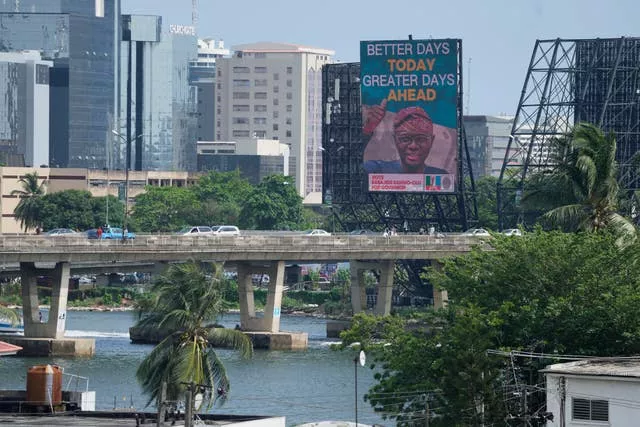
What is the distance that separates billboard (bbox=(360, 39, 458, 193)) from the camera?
167 metres

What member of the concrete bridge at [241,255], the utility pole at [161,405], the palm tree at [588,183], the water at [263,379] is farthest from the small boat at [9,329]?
the utility pole at [161,405]

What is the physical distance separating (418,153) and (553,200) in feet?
278

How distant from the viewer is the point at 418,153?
168 m

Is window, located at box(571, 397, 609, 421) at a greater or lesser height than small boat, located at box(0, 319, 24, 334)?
greater

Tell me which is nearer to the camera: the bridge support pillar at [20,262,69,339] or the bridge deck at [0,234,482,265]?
the bridge support pillar at [20,262,69,339]

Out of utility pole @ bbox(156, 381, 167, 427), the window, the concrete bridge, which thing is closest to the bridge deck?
the concrete bridge

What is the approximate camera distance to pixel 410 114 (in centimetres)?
Answer: 16838

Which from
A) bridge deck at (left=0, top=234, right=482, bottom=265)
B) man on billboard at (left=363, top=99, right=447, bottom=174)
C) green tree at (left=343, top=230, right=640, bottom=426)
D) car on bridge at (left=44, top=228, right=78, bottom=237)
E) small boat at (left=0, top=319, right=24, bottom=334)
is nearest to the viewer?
green tree at (left=343, top=230, right=640, bottom=426)

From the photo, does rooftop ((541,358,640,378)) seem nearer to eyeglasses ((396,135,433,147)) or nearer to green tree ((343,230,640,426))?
green tree ((343,230,640,426))

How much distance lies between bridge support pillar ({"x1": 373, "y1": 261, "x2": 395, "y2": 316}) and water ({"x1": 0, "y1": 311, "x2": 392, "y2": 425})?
9.83 meters

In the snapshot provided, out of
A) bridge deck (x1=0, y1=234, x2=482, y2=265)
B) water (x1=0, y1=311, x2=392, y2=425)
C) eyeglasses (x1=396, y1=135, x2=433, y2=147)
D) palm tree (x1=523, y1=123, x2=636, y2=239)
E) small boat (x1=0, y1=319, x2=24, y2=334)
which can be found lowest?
water (x1=0, y1=311, x2=392, y2=425)

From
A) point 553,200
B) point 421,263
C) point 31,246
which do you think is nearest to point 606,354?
point 553,200

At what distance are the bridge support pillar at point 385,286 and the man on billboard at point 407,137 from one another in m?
16.5

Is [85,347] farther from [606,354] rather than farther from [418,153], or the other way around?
[606,354]
